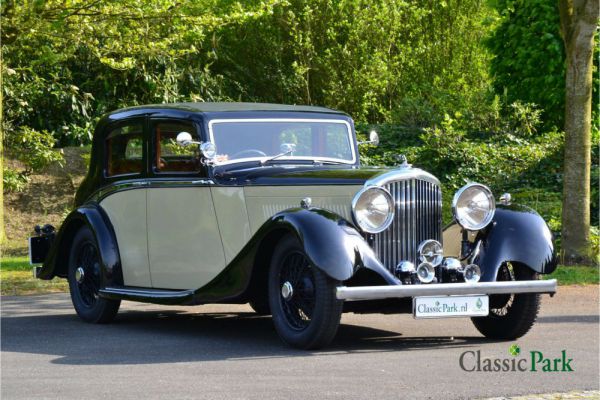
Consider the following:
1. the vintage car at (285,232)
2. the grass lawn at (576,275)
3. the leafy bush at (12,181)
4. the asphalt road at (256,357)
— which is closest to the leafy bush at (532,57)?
the grass lawn at (576,275)

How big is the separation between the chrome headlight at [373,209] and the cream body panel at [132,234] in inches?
92.0

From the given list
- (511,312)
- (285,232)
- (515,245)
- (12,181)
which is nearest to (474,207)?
(515,245)

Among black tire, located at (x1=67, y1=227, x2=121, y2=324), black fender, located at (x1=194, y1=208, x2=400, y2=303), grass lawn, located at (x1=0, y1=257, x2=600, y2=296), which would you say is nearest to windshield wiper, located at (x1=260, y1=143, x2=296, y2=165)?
black fender, located at (x1=194, y1=208, x2=400, y2=303)

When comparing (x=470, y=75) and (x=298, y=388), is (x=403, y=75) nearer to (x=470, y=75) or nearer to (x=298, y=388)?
(x=470, y=75)

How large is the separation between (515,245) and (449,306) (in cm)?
96

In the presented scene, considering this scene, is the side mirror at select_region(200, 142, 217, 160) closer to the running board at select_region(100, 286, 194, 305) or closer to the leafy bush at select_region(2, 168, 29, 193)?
the running board at select_region(100, 286, 194, 305)

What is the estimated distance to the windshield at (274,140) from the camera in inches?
356

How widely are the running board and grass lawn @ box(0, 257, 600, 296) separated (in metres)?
3.28

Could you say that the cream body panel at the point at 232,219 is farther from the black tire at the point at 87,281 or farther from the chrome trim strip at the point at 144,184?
the black tire at the point at 87,281

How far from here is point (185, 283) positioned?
907 centimetres

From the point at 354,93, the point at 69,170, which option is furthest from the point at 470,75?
the point at 69,170

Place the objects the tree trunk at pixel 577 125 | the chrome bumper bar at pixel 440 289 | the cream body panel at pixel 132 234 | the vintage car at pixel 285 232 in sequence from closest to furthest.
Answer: the chrome bumper bar at pixel 440 289 < the vintage car at pixel 285 232 < the cream body panel at pixel 132 234 < the tree trunk at pixel 577 125

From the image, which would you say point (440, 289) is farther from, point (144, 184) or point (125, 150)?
point (125, 150)

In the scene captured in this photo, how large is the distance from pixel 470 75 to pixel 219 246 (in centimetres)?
2046
